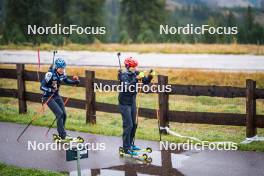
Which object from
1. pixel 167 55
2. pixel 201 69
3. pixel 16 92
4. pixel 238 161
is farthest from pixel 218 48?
pixel 238 161

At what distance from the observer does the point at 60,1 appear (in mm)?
51250

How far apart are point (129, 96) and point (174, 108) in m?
8.87

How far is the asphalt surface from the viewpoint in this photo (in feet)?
35.4

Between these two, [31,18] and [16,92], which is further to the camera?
[31,18]

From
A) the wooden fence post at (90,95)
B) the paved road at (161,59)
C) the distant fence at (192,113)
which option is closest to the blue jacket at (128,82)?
the distant fence at (192,113)

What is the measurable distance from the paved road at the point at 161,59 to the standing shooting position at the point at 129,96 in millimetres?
14396

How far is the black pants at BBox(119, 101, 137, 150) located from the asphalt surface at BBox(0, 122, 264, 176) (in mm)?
436

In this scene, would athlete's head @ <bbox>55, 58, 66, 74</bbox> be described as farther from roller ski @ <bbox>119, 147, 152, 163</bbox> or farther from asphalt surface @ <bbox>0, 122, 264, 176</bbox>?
roller ski @ <bbox>119, 147, 152, 163</bbox>

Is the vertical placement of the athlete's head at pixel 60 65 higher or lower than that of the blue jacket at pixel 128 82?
higher

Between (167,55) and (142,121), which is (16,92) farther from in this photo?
(167,55)

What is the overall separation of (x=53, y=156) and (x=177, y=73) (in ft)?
44.9

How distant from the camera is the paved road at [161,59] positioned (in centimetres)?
2685

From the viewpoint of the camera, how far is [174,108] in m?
20.2

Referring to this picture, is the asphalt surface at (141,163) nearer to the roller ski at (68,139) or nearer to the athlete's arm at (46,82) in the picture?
the roller ski at (68,139)
